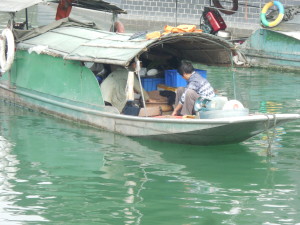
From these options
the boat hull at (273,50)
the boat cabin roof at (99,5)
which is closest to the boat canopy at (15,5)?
the boat cabin roof at (99,5)

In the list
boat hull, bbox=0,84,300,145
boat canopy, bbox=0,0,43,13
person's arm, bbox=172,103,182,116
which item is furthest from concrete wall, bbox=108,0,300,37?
person's arm, bbox=172,103,182,116

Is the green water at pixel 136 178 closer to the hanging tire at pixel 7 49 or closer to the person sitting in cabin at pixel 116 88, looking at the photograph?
the person sitting in cabin at pixel 116 88

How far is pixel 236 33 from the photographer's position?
72.6 ft

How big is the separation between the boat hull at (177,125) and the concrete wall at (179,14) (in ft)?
35.5

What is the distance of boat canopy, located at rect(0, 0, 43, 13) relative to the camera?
12.6 m

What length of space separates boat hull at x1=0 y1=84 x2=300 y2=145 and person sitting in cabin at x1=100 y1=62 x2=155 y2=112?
0.85 feet

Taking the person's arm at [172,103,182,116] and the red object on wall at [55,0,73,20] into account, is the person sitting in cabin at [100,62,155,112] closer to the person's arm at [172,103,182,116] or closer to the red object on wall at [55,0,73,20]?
the person's arm at [172,103,182,116]

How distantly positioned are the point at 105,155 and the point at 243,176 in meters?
2.04

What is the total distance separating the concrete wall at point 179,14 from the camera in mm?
22109

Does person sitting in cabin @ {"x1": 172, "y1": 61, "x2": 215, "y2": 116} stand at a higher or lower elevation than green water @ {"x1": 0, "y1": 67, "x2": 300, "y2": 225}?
higher

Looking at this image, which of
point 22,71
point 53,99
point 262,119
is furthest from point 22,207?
point 22,71

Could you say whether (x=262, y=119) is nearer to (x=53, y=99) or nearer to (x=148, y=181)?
(x=148, y=181)

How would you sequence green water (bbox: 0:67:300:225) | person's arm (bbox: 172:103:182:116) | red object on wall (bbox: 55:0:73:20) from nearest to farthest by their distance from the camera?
green water (bbox: 0:67:300:225) < person's arm (bbox: 172:103:182:116) < red object on wall (bbox: 55:0:73:20)

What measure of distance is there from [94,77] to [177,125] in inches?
73.3
